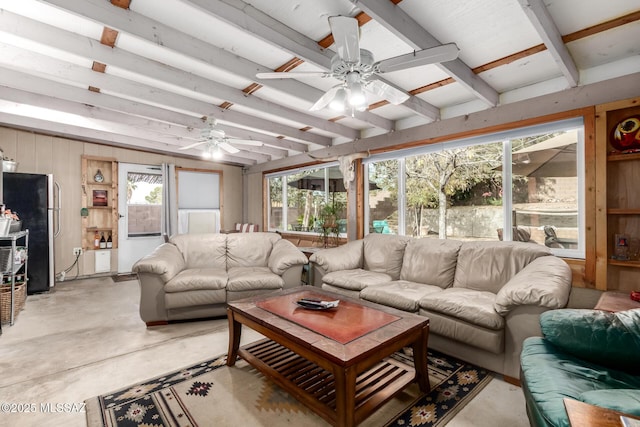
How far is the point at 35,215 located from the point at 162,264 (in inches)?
106

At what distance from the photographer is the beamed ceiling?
1882mm

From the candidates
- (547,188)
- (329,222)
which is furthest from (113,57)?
(547,188)

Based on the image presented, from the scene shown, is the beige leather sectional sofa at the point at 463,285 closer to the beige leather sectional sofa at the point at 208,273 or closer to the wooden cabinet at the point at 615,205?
the wooden cabinet at the point at 615,205

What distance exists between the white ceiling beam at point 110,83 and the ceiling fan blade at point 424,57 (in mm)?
2450

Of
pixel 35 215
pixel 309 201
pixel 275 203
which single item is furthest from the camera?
pixel 275 203

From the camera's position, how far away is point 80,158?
533 centimetres

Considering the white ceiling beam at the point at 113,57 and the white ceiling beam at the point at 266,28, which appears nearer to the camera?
the white ceiling beam at the point at 266,28

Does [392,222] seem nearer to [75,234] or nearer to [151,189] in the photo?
[151,189]

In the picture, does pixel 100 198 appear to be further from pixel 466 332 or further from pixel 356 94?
pixel 466 332

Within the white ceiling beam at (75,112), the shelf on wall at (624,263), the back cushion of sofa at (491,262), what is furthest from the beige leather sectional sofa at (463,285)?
the white ceiling beam at (75,112)

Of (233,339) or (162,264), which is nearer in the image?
(233,339)

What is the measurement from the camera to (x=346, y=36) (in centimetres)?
169

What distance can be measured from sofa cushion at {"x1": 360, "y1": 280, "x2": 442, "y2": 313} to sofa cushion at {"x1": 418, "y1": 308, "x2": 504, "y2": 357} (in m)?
0.11

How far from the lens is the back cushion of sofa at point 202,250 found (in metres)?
3.89
